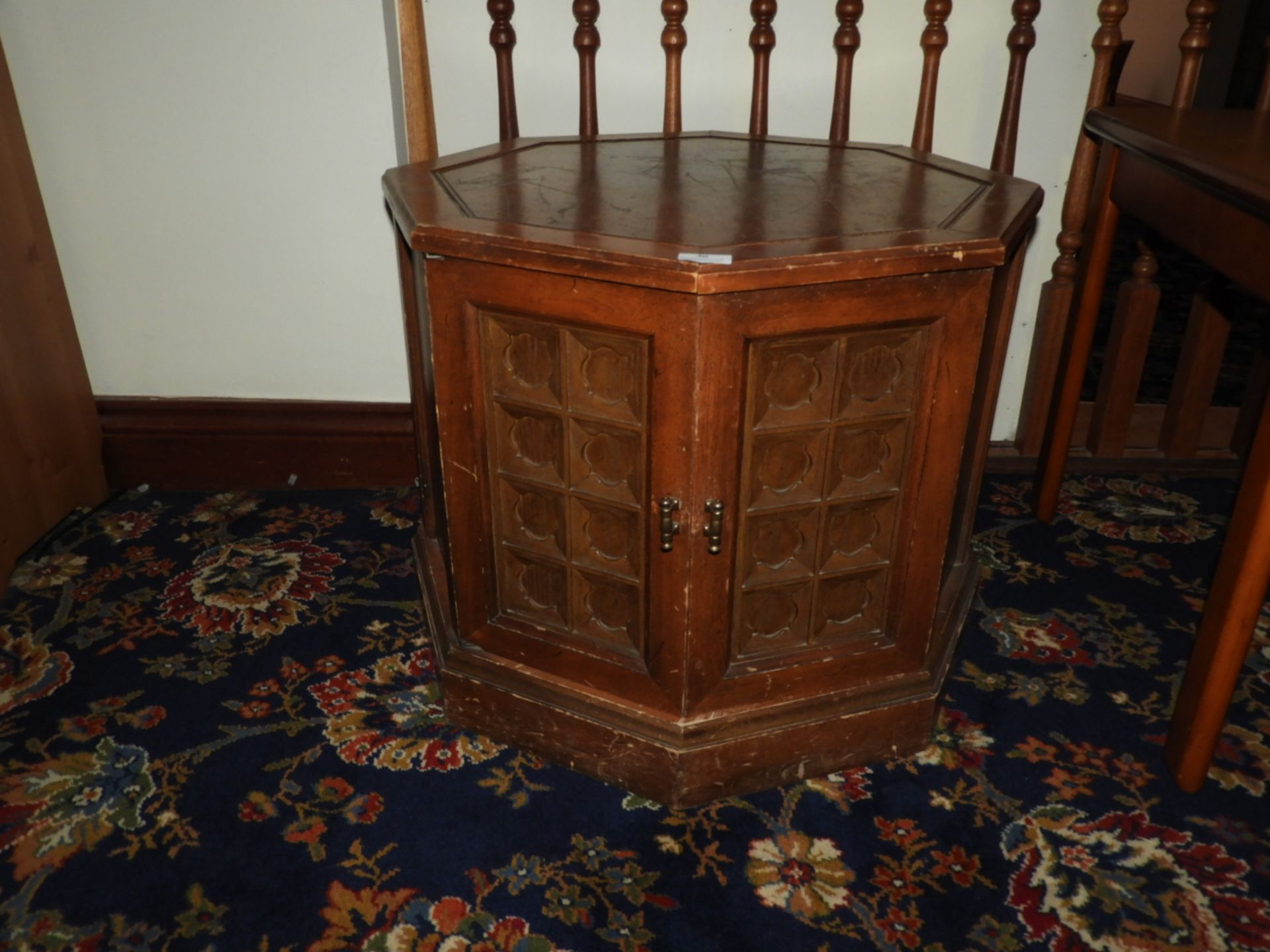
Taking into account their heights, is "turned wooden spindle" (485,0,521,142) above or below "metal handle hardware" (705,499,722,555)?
above

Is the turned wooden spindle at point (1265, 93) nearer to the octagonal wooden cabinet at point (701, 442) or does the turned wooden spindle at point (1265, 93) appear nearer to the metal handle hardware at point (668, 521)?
the octagonal wooden cabinet at point (701, 442)

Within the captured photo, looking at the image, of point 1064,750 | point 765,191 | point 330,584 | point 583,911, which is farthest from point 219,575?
point 1064,750

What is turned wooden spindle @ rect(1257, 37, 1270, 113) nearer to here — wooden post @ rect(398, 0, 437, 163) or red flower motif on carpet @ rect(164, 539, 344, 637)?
wooden post @ rect(398, 0, 437, 163)

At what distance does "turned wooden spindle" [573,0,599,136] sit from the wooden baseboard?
660 millimetres

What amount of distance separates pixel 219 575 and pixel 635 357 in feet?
3.38

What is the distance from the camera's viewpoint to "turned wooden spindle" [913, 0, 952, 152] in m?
1.63

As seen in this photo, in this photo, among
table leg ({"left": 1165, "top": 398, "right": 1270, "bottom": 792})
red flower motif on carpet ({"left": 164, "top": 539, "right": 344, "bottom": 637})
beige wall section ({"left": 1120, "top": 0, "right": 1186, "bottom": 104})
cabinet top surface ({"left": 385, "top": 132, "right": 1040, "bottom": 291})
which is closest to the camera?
cabinet top surface ({"left": 385, "top": 132, "right": 1040, "bottom": 291})

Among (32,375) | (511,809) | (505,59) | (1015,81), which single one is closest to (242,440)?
(32,375)

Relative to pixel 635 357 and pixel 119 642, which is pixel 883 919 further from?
pixel 119 642

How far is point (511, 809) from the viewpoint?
123 cm

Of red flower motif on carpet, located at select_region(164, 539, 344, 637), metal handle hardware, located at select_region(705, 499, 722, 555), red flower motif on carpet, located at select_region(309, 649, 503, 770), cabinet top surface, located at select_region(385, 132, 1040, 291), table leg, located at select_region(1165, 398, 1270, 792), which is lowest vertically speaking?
red flower motif on carpet, located at select_region(309, 649, 503, 770)

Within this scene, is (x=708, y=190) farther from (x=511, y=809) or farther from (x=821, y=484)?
(x=511, y=809)

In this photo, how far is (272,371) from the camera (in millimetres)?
1943

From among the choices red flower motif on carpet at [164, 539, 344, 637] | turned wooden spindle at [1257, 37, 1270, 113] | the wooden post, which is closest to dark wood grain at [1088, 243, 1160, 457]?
turned wooden spindle at [1257, 37, 1270, 113]
